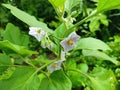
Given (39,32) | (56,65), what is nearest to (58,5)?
(39,32)

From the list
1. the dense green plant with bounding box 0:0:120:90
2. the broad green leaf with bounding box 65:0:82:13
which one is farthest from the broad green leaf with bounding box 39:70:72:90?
the broad green leaf with bounding box 65:0:82:13

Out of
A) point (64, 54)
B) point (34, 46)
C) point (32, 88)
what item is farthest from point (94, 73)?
point (34, 46)

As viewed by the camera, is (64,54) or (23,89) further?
(64,54)

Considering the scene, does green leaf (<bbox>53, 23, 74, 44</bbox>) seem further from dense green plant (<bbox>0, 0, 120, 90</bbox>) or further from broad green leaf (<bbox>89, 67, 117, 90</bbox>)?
Answer: broad green leaf (<bbox>89, 67, 117, 90</bbox>)

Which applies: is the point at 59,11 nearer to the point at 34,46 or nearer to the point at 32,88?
the point at 32,88

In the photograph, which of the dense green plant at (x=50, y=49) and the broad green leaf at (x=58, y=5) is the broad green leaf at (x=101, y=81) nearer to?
the dense green plant at (x=50, y=49)

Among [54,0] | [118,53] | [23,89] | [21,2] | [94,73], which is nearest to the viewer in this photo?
[54,0]
